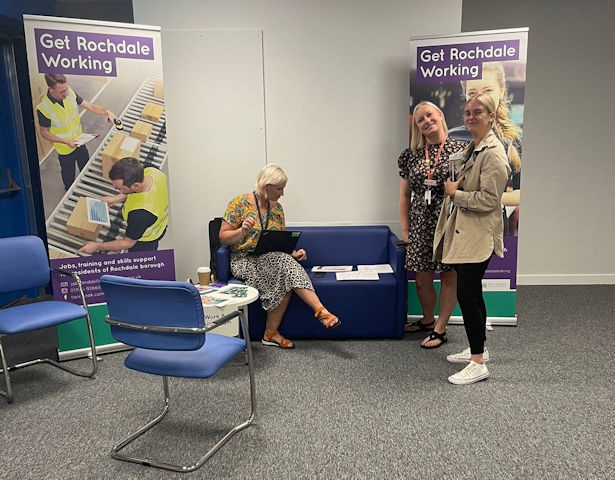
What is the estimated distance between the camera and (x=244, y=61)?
14.5 feet

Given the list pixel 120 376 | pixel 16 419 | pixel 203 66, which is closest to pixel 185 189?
pixel 203 66

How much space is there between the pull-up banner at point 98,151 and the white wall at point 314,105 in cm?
75

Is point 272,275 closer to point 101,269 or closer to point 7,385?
point 101,269

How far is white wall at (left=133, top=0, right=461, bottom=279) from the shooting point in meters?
4.39

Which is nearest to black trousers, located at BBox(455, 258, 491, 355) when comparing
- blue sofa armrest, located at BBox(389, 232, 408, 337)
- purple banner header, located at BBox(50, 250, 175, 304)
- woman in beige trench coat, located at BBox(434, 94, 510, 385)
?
woman in beige trench coat, located at BBox(434, 94, 510, 385)

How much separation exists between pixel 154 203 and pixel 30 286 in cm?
101

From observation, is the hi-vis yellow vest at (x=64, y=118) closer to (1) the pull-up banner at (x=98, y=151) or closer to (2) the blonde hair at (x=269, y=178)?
(1) the pull-up banner at (x=98, y=151)

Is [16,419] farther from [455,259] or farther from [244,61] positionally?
[244,61]

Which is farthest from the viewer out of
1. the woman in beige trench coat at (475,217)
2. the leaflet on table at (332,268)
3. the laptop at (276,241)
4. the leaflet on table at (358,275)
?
the leaflet on table at (332,268)

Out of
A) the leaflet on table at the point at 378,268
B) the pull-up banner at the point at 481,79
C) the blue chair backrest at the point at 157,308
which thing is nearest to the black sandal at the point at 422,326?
A: the leaflet on table at the point at 378,268

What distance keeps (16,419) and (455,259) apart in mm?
2664

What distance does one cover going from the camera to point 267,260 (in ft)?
12.3

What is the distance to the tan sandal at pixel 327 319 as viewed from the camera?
11.6ft

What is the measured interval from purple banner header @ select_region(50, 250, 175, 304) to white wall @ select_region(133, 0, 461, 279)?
0.77 metres
